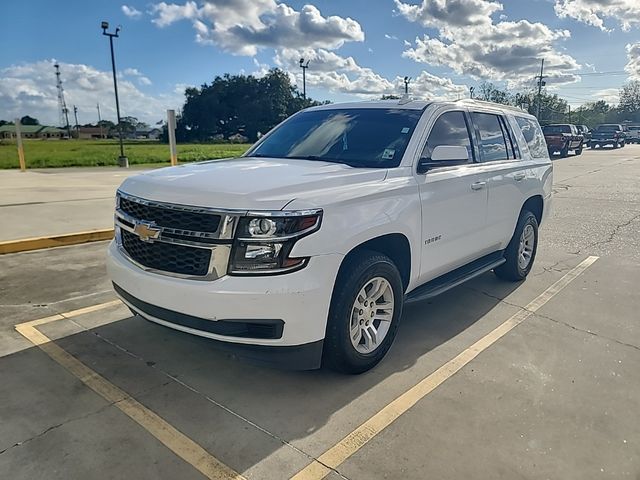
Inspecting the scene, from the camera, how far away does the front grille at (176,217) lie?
9.63ft

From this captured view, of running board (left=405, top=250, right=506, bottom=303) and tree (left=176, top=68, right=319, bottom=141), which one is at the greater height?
tree (left=176, top=68, right=319, bottom=141)

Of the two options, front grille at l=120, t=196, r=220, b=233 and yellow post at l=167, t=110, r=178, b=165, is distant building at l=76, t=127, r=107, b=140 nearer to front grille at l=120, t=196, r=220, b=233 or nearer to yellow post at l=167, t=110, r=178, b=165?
yellow post at l=167, t=110, r=178, b=165

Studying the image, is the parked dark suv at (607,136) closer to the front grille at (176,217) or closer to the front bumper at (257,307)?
the front bumper at (257,307)

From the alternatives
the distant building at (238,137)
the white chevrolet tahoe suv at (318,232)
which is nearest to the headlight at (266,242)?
the white chevrolet tahoe suv at (318,232)

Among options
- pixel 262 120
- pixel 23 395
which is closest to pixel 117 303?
pixel 23 395

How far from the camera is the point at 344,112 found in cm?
460

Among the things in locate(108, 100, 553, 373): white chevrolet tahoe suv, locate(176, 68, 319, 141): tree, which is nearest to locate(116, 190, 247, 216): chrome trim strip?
locate(108, 100, 553, 373): white chevrolet tahoe suv

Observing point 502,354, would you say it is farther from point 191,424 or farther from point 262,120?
point 262,120

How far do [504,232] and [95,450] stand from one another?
4244 mm

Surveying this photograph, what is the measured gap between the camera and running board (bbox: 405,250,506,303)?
410cm

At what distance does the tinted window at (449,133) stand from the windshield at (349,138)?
187 millimetres

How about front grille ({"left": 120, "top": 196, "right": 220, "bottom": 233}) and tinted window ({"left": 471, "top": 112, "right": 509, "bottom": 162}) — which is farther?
tinted window ({"left": 471, "top": 112, "right": 509, "bottom": 162})

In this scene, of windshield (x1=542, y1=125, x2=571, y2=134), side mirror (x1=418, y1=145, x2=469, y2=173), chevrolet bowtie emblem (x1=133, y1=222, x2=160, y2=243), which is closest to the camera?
chevrolet bowtie emblem (x1=133, y1=222, x2=160, y2=243)

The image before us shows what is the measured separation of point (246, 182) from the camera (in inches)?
124
